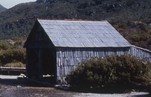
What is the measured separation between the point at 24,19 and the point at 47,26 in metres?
69.8

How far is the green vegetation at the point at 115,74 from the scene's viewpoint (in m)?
25.0

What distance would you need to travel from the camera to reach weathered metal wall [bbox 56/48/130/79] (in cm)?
2727

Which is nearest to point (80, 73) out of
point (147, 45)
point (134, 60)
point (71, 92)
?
point (71, 92)

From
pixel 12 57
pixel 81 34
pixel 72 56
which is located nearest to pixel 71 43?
pixel 72 56

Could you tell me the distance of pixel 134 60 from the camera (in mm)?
25281

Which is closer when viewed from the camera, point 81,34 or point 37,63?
point 81,34

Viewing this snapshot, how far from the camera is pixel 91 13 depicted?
281 feet

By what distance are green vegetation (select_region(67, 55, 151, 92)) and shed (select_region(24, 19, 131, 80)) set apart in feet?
6.99

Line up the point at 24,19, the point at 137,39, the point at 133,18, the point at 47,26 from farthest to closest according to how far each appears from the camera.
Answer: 1. the point at 24,19
2. the point at 133,18
3. the point at 137,39
4. the point at 47,26

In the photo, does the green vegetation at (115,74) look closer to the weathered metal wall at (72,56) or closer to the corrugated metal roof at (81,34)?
the weathered metal wall at (72,56)

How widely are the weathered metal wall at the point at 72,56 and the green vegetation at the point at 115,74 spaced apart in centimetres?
204

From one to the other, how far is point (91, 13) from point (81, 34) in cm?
5677

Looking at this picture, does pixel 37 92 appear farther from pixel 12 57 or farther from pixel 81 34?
pixel 12 57

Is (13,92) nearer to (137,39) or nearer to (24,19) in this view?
(137,39)
